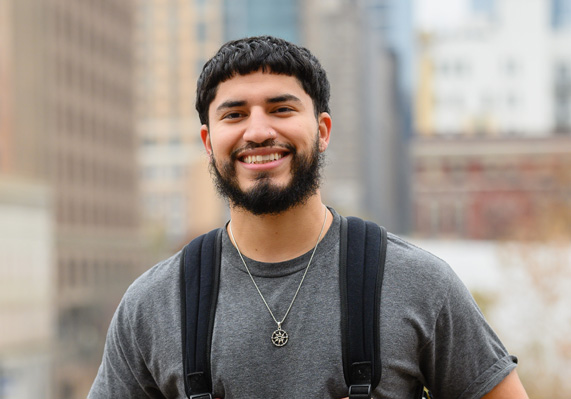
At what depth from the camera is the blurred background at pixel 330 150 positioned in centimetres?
5372

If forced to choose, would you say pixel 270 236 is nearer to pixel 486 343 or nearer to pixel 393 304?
pixel 393 304

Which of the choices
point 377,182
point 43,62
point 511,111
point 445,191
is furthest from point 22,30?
point 511,111

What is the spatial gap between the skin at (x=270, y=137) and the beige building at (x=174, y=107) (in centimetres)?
10982

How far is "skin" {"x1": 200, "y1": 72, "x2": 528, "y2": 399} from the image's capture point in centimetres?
272

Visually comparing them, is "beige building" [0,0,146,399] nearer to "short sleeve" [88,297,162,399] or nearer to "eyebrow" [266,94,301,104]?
"short sleeve" [88,297,162,399]

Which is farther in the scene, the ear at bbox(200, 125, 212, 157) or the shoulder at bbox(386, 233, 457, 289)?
the ear at bbox(200, 125, 212, 157)

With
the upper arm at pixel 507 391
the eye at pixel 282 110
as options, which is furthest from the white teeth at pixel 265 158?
the upper arm at pixel 507 391

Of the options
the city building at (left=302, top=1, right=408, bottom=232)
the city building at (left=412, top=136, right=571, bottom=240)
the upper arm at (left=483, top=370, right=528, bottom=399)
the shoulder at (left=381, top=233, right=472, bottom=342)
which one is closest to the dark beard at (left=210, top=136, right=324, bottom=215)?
the shoulder at (left=381, top=233, right=472, bottom=342)

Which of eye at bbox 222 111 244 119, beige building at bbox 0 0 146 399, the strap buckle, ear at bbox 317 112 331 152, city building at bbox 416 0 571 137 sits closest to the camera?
the strap buckle

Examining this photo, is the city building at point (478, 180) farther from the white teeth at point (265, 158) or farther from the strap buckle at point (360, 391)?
the strap buckle at point (360, 391)

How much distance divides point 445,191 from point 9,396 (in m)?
43.7

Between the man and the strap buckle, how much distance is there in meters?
0.05

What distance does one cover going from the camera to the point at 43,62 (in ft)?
250

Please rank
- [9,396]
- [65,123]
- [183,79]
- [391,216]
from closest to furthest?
[9,396] → [65,123] → [183,79] → [391,216]
